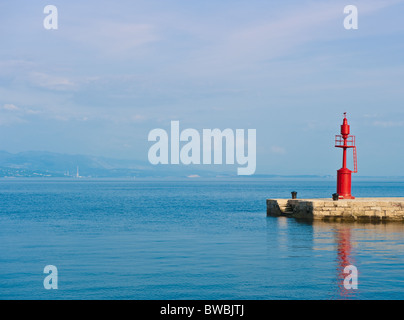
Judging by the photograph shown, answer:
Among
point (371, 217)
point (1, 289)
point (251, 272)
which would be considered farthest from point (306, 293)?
point (371, 217)

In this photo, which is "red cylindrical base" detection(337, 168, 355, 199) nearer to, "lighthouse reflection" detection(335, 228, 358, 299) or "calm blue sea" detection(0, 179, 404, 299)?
"calm blue sea" detection(0, 179, 404, 299)

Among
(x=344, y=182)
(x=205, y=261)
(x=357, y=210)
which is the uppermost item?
(x=344, y=182)

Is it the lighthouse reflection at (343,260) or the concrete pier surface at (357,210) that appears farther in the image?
the concrete pier surface at (357,210)

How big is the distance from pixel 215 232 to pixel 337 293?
53.5 feet

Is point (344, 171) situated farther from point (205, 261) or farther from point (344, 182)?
point (205, 261)

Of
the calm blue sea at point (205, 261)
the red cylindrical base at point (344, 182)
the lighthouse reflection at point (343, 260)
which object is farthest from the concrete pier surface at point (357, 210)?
the lighthouse reflection at point (343, 260)

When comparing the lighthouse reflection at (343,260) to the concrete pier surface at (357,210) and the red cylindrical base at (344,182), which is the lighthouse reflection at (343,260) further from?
the red cylindrical base at (344,182)

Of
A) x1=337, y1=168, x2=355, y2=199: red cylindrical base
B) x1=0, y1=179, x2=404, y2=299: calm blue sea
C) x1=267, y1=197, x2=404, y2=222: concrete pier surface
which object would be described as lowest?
x1=0, y1=179, x2=404, y2=299: calm blue sea

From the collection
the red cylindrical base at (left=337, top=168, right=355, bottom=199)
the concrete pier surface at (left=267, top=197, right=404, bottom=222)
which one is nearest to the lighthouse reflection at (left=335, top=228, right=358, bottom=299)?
the concrete pier surface at (left=267, top=197, right=404, bottom=222)

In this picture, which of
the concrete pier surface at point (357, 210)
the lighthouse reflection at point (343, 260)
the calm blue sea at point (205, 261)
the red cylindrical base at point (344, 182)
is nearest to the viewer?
the lighthouse reflection at point (343, 260)

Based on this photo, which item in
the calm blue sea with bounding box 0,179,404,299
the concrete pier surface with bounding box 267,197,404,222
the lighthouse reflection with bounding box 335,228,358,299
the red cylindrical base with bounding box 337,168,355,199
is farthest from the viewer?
the red cylindrical base with bounding box 337,168,355,199

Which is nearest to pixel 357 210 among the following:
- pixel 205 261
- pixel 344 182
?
pixel 344 182
